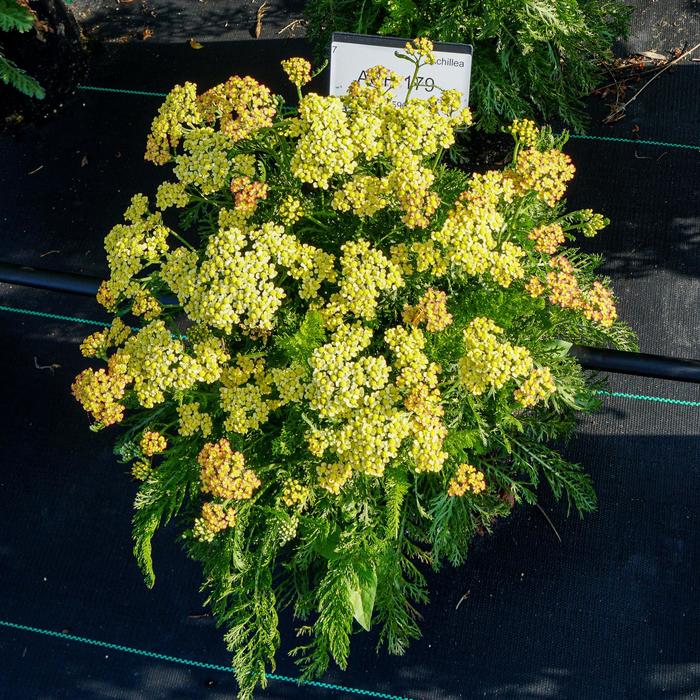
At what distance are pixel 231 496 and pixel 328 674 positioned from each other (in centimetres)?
167

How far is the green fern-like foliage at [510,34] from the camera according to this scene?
2980 millimetres

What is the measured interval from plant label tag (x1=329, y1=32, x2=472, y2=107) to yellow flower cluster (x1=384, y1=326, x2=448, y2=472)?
1.09m

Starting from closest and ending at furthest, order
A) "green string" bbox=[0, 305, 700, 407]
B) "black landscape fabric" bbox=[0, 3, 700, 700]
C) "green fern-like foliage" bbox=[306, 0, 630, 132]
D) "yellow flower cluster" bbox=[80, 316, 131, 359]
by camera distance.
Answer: "yellow flower cluster" bbox=[80, 316, 131, 359]
"green fern-like foliage" bbox=[306, 0, 630, 132]
"black landscape fabric" bbox=[0, 3, 700, 700]
"green string" bbox=[0, 305, 700, 407]

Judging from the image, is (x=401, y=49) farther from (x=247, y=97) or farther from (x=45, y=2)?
(x=45, y=2)

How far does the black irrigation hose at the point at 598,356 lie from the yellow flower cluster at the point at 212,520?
0.71 meters

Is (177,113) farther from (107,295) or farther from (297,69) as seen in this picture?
(107,295)

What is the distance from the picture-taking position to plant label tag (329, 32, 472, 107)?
2.73m

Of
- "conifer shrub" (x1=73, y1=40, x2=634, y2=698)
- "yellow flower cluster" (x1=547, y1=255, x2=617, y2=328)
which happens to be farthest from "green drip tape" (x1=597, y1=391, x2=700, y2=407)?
"yellow flower cluster" (x1=547, y1=255, x2=617, y2=328)

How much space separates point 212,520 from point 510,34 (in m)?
2.32

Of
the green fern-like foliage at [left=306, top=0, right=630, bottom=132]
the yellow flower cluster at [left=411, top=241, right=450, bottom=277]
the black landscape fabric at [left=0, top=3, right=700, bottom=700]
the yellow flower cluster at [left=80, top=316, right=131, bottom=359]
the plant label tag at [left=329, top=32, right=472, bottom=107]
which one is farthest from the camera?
the black landscape fabric at [left=0, top=3, right=700, bottom=700]

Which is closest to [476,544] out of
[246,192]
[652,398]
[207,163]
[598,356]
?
[652,398]

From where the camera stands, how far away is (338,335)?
2092mm

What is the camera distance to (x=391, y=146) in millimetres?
2105

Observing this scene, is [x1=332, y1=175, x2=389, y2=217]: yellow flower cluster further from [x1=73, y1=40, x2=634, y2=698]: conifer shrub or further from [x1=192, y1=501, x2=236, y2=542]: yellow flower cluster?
[x1=192, y1=501, x2=236, y2=542]: yellow flower cluster
